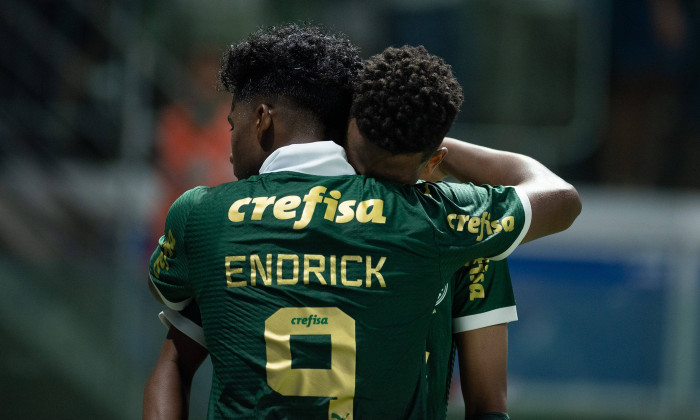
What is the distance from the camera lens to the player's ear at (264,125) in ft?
5.98

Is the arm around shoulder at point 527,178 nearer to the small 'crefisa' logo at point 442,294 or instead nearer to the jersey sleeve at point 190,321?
the small 'crefisa' logo at point 442,294

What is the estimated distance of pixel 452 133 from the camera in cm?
619

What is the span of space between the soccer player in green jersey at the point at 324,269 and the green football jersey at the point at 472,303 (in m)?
0.12

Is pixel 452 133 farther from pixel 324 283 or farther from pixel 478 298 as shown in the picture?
pixel 324 283

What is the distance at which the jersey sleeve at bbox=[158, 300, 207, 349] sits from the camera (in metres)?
1.90

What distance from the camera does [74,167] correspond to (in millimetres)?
5371

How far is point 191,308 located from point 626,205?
15.8 ft

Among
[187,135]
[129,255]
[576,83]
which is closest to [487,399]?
[129,255]

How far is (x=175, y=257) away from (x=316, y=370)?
0.37 metres

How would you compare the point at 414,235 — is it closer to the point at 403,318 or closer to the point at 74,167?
the point at 403,318

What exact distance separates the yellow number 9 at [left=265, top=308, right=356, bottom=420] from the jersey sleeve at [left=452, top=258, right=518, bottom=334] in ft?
1.07

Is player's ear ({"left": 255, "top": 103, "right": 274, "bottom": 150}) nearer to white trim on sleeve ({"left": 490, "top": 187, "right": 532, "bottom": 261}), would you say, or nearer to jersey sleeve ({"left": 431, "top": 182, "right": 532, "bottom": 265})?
jersey sleeve ({"left": 431, "top": 182, "right": 532, "bottom": 265})

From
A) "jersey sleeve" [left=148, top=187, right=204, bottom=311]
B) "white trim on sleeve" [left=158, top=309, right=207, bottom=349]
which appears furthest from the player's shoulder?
"white trim on sleeve" [left=158, top=309, right=207, bottom=349]

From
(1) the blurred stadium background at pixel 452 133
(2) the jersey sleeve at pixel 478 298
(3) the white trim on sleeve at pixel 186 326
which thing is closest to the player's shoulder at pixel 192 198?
(3) the white trim on sleeve at pixel 186 326
